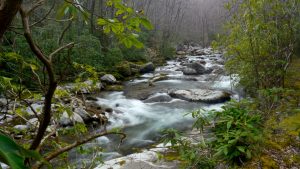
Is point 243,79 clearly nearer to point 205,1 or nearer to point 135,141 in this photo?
point 135,141

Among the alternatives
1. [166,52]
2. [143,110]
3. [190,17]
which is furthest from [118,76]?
[190,17]

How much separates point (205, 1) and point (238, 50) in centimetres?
6014

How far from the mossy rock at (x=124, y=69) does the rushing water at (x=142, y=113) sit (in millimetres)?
1480

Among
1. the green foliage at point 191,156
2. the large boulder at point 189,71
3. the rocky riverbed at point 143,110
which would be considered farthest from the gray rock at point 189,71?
the green foliage at point 191,156

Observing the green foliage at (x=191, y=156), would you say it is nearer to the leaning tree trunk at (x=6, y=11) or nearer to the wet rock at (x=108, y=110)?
the leaning tree trunk at (x=6, y=11)

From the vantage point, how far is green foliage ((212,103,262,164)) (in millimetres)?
3773

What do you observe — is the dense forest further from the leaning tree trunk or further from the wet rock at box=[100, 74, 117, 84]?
the wet rock at box=[100, 74, 117, 84]

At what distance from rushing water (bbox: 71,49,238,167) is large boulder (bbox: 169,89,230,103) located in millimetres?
319

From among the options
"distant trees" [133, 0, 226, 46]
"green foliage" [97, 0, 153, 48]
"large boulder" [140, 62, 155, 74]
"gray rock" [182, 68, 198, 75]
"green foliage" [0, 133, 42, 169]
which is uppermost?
"distant trees" [133, 0, 226, 46]

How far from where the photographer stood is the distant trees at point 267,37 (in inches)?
212

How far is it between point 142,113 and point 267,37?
5.39 metres

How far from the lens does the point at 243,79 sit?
6.86m

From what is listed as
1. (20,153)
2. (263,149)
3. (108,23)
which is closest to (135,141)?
(263,149)

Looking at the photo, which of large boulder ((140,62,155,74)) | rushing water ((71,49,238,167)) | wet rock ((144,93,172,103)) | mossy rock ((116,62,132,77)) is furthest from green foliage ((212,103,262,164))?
large boulder ((140,62,155,74))
